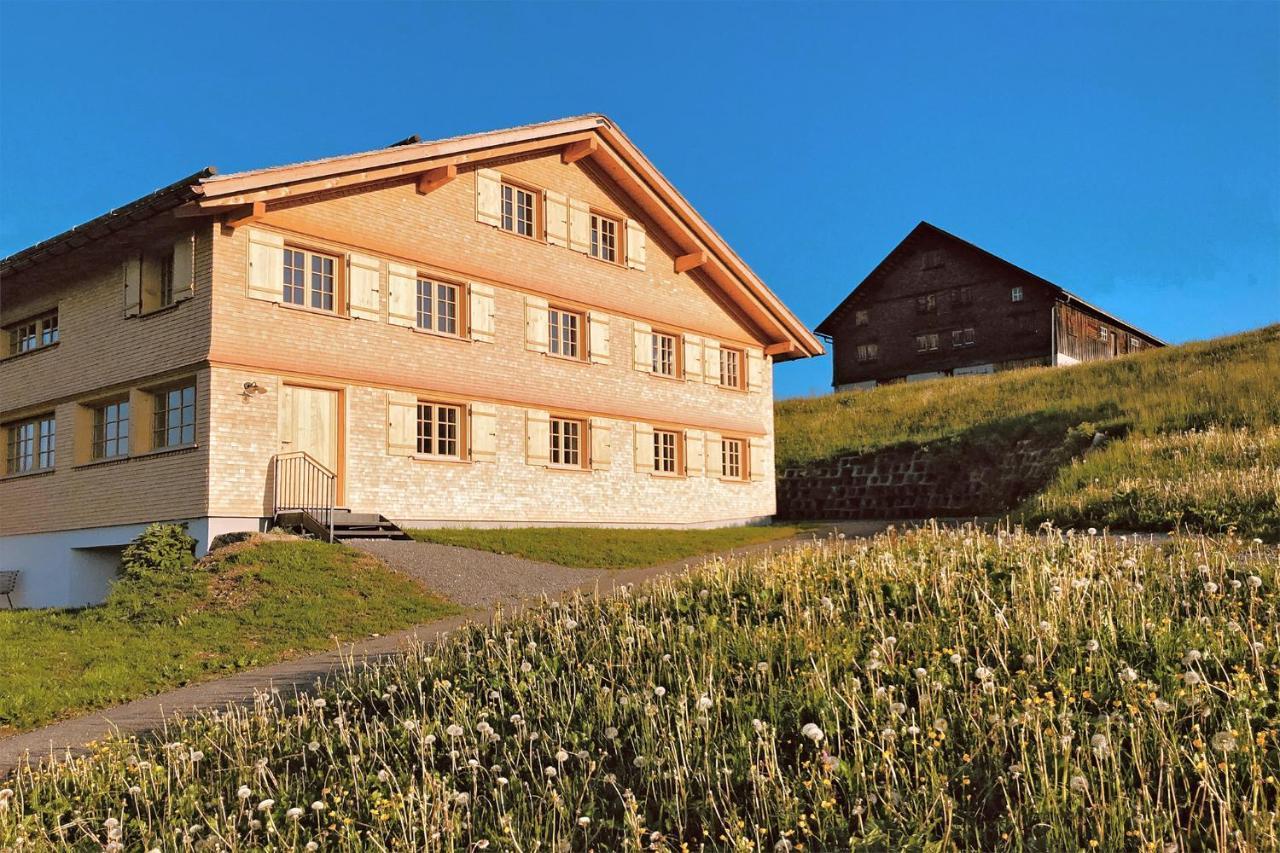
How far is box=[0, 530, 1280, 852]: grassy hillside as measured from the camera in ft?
15.5

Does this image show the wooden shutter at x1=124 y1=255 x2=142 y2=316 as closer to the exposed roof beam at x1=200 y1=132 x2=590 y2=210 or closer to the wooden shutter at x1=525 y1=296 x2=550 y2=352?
the exposed roof beam at x1=200 y1=132 x2=590 y2=210

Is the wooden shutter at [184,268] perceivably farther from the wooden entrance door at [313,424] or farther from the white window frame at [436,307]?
the white window frame at [436,307]

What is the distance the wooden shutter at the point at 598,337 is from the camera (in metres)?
25.0

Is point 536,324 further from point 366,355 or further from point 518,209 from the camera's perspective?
point 366,355

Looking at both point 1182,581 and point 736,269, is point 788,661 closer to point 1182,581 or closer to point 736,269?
point 1182,581

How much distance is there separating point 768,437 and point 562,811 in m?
25.2

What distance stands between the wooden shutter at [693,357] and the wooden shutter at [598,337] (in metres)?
2.92

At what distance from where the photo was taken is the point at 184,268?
18828mm

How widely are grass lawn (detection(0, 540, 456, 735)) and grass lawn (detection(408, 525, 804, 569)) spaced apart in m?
3.31

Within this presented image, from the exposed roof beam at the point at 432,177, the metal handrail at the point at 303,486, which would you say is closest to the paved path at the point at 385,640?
the metal handrail at the point at 303,486

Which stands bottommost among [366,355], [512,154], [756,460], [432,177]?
[756,460]

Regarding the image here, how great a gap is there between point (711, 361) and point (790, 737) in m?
23.0

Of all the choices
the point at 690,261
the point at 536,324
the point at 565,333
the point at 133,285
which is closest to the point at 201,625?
the point at 133,285

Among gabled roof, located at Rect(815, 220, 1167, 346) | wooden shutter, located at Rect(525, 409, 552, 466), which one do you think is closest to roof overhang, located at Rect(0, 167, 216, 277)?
wooden shutter, located at Rect(525, 409, 552, 466)
